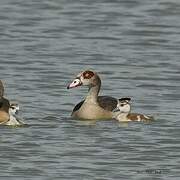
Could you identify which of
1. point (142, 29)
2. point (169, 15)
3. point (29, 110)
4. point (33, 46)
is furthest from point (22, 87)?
Result: point (169, 15)

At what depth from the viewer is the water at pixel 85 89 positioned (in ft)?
44.6

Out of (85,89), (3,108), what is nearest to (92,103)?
(3,108)

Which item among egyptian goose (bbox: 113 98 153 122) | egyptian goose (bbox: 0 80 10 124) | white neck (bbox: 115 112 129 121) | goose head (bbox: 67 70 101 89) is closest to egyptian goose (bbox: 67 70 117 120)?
goose head (bbox: 67 70 101 89)

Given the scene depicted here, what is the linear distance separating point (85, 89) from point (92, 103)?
84.7 inches

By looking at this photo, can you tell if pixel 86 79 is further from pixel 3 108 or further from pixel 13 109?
pixel 13 109

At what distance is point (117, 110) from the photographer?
1661cm

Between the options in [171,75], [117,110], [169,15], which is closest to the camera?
[117,110]

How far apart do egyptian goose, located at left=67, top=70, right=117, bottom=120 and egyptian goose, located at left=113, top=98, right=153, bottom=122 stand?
0.21 m

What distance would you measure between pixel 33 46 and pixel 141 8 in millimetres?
5951

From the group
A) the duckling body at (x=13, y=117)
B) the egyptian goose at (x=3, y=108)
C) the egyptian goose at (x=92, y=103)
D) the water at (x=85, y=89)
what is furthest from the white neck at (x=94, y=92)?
the duckling body at (x=13, y=117)

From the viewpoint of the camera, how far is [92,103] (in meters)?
17.0

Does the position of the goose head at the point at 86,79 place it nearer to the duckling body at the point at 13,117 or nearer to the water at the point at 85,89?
the water at the point at 85,89

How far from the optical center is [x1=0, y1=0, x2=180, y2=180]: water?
44.6 ft

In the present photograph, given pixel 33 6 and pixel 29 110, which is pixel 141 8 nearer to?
pixel 33 6
